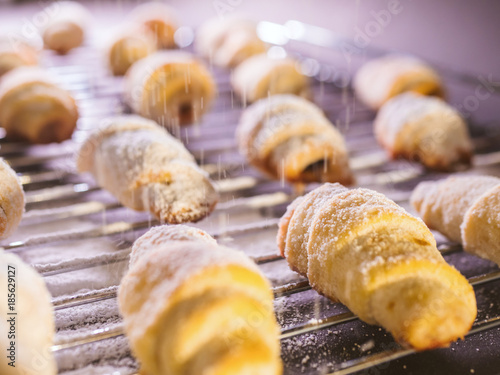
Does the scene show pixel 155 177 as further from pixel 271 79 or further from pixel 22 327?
pixel 271 79

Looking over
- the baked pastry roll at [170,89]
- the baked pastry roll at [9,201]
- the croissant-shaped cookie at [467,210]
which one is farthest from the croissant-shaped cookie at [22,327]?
the baked pastry roll at [170,89]

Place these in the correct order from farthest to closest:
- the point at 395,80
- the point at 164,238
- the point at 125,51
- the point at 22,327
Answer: the point at 125,51 → the point at 395,80 → the point at 164,238 → the point at 22,327

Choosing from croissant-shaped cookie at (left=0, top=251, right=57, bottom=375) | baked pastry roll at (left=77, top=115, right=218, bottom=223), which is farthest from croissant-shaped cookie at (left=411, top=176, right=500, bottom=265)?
croissant-shaped cookie at (left=0, top=251, right=57, bottom=375)

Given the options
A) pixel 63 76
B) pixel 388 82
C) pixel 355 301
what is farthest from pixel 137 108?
pixel 355 301

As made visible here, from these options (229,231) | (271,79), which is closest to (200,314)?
(229,231)

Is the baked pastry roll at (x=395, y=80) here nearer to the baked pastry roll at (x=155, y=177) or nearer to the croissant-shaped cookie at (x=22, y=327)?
the baked pastry roll at (x=155, y=177)

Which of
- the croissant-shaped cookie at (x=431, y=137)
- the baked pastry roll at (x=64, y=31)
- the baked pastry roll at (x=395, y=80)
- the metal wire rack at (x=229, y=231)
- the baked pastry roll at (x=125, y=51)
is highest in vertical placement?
the baked pastry roll at (x=64, y=31)
